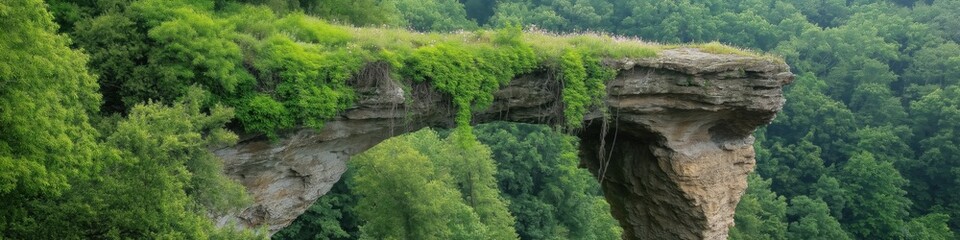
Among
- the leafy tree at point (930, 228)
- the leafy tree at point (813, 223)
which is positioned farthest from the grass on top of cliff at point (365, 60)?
the leafy tree at point (930, 228)

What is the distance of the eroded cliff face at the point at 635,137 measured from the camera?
372 inches

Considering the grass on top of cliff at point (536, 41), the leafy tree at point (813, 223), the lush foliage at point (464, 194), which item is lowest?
the leafy tree at point (813, 223)

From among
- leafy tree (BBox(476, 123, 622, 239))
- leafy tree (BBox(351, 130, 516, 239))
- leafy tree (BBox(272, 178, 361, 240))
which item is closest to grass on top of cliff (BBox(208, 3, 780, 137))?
leafy tree (BBox(351, 130, 516, 239))

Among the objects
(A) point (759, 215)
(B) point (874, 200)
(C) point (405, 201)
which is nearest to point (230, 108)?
(C) point (405, 201)

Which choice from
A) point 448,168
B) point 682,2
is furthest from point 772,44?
point 448,168

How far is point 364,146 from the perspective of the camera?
10.7 metres

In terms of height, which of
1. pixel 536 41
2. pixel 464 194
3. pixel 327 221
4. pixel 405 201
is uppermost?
pixel 536 41

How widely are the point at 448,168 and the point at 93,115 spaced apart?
1792cm

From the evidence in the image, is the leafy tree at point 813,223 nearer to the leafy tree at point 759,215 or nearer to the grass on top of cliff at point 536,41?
the leafy tree at point 759,215

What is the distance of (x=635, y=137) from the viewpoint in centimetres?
1321

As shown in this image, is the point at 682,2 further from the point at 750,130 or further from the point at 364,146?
the point at 364,146

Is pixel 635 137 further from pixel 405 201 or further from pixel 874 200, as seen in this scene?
pixel 874 200

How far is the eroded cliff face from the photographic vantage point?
9453 mm

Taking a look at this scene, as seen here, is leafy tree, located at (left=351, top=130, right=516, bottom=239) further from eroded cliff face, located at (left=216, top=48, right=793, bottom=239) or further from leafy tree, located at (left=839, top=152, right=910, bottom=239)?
leafy tree, located at (left=839, top=152, right=910, bottom=239)
